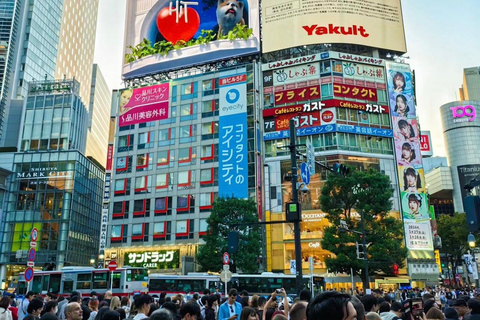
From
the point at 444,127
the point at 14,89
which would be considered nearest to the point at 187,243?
the point at 14,89

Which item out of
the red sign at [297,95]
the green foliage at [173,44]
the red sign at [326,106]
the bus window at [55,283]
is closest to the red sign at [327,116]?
the red sign at [326,106]

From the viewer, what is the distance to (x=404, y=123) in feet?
177

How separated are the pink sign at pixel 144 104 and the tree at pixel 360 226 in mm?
31019

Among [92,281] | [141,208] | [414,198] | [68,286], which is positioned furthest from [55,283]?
[414,198]

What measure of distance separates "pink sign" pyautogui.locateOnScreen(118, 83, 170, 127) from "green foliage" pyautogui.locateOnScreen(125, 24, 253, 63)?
203 inches

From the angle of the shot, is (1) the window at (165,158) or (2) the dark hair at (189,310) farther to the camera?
(1) the window at (165,158)

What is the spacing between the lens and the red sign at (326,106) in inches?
2052

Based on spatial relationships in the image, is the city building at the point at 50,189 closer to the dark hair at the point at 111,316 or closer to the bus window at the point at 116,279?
the bus window at the point at 116,279

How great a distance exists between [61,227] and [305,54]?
1581 inches

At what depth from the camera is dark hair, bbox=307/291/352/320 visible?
2.92 m

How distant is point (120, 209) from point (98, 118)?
241 feet

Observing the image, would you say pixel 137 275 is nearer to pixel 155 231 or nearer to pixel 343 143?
pixel 155 231

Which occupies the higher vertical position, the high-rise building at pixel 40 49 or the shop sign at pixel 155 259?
the high-rise building at pixel 40 49

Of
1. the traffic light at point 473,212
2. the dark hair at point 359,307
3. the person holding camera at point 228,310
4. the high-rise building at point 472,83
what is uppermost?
the high-rise building at point 472,83
